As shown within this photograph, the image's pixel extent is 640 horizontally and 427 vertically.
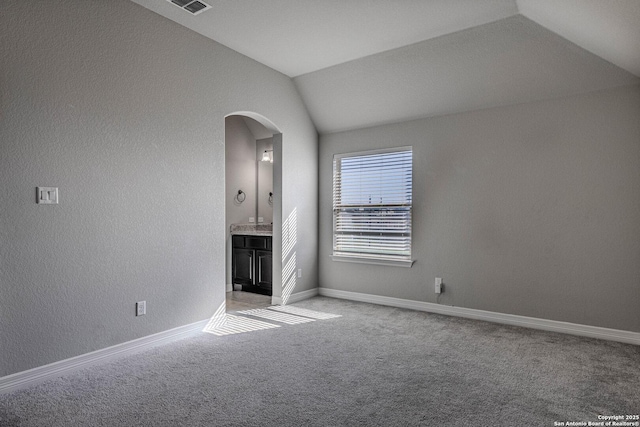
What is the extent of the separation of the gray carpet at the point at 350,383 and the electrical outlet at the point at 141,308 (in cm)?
33

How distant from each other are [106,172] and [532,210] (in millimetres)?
3940

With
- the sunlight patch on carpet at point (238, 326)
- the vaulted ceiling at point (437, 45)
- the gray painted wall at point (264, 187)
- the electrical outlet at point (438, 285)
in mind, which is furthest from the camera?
the gray painted wall at point (264, 187)

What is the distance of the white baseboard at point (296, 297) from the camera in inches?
191

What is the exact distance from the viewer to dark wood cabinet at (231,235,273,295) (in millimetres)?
5297

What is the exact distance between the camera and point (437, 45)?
149 inches

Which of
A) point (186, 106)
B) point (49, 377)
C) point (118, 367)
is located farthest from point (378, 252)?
point (49, 377)

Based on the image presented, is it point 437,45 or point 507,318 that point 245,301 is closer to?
point 507,318

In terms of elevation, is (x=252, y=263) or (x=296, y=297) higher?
(x=252, y=263)

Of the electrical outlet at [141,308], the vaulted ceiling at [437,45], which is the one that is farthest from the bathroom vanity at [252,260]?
the vaulted ceiling at [437,45]

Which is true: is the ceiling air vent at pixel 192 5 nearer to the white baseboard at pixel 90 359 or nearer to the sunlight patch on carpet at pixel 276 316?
the white baseboard at pixel 90 359

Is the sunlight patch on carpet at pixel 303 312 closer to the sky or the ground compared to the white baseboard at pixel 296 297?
closer to the ground

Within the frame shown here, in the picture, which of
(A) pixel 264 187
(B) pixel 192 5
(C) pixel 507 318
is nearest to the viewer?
(B) pixel 192 5

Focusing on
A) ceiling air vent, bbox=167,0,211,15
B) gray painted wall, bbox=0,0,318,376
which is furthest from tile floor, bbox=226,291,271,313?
ceiling air vent, bbox=167,0,211,15

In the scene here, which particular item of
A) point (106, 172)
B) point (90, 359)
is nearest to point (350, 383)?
point (90, 359)
